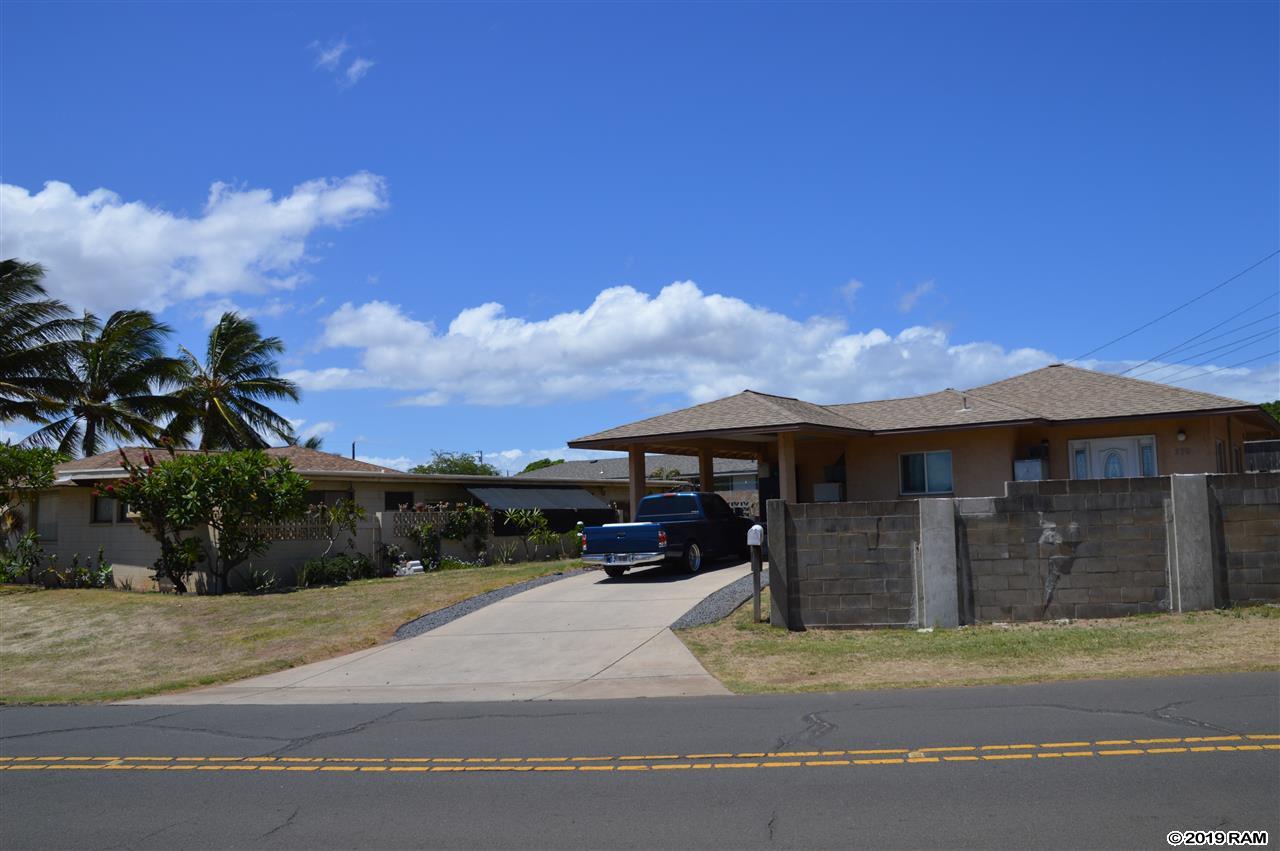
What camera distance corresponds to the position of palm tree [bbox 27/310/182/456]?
114 ft

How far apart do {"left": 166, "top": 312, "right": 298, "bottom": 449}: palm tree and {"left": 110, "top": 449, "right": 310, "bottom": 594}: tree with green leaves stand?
16.2 meters

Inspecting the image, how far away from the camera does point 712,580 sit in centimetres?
2017

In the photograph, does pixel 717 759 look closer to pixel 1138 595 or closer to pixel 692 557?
pixel 1138 595

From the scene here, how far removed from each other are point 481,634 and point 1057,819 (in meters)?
11.5

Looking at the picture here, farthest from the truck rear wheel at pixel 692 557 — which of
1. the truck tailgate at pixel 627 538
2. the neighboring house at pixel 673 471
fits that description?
the neighboring house at pixel 673 471

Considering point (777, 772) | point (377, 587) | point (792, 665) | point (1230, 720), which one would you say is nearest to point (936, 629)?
point (792, 665)

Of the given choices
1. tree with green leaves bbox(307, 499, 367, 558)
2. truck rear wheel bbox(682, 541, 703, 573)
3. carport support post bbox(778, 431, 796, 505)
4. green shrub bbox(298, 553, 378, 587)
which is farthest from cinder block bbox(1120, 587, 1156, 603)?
tree with green leaves bbox(307, 499, 367, 558)

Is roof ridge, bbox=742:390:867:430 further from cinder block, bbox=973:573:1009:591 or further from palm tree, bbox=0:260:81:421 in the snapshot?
palm tree, bbox=0:260:81:421

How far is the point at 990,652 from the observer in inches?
504

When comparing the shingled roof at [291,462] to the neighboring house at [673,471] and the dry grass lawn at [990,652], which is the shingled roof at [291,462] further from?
the dry grass lawn at [990,652]

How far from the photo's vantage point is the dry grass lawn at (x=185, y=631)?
605 inches

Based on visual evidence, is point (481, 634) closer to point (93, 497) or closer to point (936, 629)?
point (936, 629)

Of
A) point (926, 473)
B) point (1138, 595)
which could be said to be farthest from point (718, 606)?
point (926, 473)

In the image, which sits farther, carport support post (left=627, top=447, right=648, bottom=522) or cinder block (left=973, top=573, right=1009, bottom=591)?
carport support post (left=627, top=447, right=648, bottom=522)
